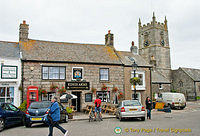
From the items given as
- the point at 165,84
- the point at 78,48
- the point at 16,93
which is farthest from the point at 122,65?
the point at 165,84

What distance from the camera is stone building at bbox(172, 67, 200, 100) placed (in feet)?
143

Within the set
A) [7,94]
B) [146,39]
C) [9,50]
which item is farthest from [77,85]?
[146,39]

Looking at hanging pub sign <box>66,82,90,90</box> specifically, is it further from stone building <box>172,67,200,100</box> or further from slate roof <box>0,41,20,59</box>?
stone building <box>172,67,200,100</box>

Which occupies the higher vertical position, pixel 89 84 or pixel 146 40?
pixel 146 40

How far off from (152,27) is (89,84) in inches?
1809

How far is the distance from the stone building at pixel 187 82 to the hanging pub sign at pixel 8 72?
121ft

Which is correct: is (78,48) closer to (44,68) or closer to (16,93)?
(44,68)

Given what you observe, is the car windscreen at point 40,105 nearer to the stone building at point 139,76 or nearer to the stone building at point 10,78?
the stone building at point 10,78

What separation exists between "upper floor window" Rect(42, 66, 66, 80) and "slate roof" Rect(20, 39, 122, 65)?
2.83 ft

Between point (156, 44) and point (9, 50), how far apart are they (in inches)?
1914

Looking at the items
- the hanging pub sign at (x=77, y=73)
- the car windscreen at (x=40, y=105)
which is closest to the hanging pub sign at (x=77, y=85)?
the hanging pub sign at (x=77, y=73)

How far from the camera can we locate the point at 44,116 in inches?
464

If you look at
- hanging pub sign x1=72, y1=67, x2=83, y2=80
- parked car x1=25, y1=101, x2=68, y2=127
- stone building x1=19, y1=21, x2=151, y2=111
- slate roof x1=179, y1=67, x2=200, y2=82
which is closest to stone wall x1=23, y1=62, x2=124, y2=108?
stone building x1=19, y1=21, x2=151, y2=111

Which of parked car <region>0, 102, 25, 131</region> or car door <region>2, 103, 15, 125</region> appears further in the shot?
car door <region>2, 103, 15, 125</region>
